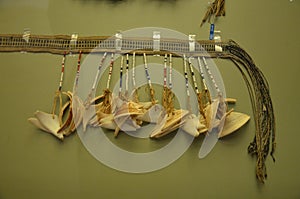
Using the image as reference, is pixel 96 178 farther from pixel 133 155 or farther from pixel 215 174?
pixel 215 174

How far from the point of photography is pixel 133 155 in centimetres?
135

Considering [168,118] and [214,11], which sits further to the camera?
[214,11]

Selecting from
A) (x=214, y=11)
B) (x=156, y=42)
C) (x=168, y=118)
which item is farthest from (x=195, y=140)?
(x=214, y=11)

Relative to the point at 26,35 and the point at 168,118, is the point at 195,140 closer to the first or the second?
the point at 168,118

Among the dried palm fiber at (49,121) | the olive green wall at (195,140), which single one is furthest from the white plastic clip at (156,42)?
the dried palm fiber at (49,121)

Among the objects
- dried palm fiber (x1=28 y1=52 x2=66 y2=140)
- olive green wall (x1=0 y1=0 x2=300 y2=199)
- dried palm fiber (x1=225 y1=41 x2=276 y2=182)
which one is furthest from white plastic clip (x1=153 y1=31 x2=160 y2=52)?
dried palm fiber (x1=28 y1=52 x2=66 y2=140)

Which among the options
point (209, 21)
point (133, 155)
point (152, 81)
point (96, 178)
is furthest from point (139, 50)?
point (96, 178)

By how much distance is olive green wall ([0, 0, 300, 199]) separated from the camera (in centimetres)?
134

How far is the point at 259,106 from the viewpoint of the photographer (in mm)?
1391

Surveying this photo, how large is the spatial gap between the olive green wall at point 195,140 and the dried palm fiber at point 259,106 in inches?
1.0

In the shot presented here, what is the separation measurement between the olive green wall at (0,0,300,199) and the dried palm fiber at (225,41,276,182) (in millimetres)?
26

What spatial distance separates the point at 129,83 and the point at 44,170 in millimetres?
490

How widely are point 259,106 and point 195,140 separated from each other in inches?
12.0

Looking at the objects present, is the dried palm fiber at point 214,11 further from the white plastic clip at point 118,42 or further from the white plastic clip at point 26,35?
the white plastic clip at point 26,35
